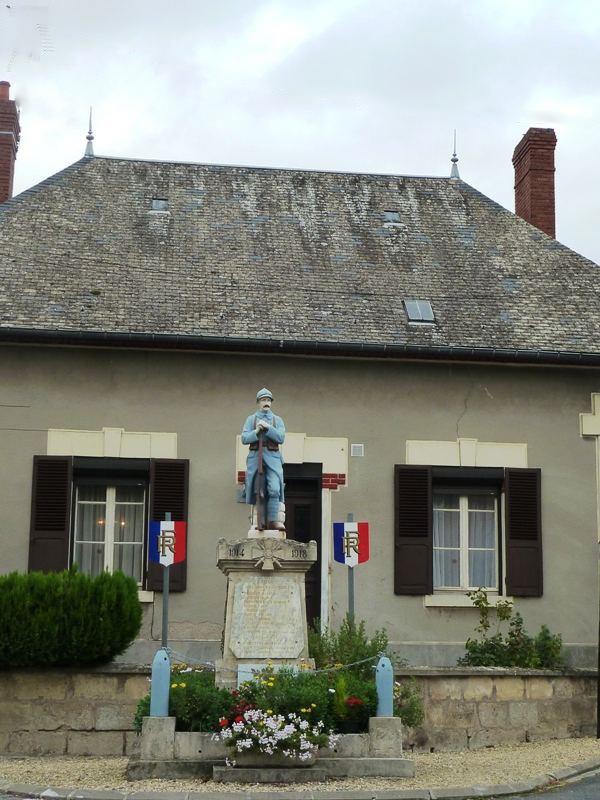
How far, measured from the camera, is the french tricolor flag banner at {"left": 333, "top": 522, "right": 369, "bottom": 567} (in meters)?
14.3

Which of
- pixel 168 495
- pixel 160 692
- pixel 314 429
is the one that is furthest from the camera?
pixel 314 429

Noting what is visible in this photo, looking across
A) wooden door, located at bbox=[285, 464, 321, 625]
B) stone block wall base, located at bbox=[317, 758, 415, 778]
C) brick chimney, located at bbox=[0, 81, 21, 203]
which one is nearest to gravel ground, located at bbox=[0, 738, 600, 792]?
stone block wall base, located at bbox=[317, 758, 415, 778]

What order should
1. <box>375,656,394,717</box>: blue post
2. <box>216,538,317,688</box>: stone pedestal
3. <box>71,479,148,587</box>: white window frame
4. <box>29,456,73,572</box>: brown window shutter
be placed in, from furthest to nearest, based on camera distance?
<box>71,479,148,587</box>: white window frame < <box>29,456,73,572</box>: brown window shutter < <box>216,538,317,688</box>: stone pedestal < <box>375,656,394,717</box>: blue post

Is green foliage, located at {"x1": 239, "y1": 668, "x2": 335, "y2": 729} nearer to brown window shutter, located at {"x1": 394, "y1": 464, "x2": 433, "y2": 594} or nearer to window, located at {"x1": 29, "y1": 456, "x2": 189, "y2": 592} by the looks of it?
window, located at {"x1": 29, "y1": 456, "x2": 189, "y2": 592}

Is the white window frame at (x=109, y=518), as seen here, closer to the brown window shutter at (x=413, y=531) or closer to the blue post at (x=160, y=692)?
the brown window shutter at (x=413, y=531)

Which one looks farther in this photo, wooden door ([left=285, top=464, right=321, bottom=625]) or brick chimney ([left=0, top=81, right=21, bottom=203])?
brick chimney ([left=0, top=81, right=21, bottom=203])

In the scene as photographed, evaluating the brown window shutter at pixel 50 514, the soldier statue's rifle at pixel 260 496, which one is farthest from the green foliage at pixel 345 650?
the brown window shutter at pixel 50 514

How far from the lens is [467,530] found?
53.3 feet

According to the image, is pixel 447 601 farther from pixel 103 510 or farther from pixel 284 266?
pixel 284 266

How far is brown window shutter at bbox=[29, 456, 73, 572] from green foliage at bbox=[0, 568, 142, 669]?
2.40 meters

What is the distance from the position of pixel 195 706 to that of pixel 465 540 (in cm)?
643

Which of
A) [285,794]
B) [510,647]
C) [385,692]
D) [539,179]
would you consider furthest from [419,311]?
[285,794]

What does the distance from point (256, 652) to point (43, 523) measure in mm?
4987

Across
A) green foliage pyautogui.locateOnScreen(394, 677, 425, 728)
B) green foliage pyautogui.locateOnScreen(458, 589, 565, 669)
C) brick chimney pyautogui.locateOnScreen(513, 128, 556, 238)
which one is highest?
brick chimney pyautogui.locateOnScreen(513, 128, 556, 238)
